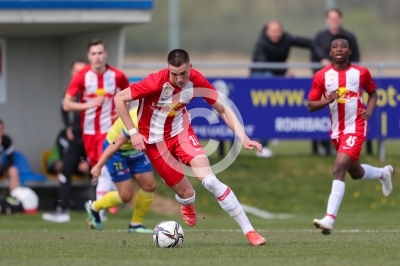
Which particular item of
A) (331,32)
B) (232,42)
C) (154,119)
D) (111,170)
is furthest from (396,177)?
(154,119)

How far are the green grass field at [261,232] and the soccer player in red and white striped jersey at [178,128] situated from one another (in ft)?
1.76

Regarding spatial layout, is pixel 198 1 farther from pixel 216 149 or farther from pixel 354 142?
pixel 354 142

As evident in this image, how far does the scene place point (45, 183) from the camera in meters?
17.4

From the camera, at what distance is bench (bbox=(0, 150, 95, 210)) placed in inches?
684

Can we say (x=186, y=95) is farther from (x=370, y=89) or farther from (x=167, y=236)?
(x=370, y=89)

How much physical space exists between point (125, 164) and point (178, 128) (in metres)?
2.63

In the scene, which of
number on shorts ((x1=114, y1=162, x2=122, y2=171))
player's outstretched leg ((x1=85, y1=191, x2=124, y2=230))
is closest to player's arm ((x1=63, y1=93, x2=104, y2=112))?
number on shorts ((x1=114, y1=162, x2=122, y2=171))

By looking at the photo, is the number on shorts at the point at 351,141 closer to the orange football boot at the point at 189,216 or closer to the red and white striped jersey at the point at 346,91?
the red and white striped jersey at the point at 346,91

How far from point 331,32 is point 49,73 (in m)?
5.62

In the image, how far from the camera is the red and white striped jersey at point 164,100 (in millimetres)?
9656

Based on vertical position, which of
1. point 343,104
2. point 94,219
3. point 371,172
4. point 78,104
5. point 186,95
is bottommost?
point 94,219

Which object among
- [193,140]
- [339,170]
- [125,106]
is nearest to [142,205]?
[339,170]

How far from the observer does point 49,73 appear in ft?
61.3

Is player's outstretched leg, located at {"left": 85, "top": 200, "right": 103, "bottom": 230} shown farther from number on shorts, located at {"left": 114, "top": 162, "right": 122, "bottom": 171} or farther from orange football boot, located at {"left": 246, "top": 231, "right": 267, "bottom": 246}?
orange football boot, located at {"left": 246, "top": 231, "right": 267, "bottom": 246}
